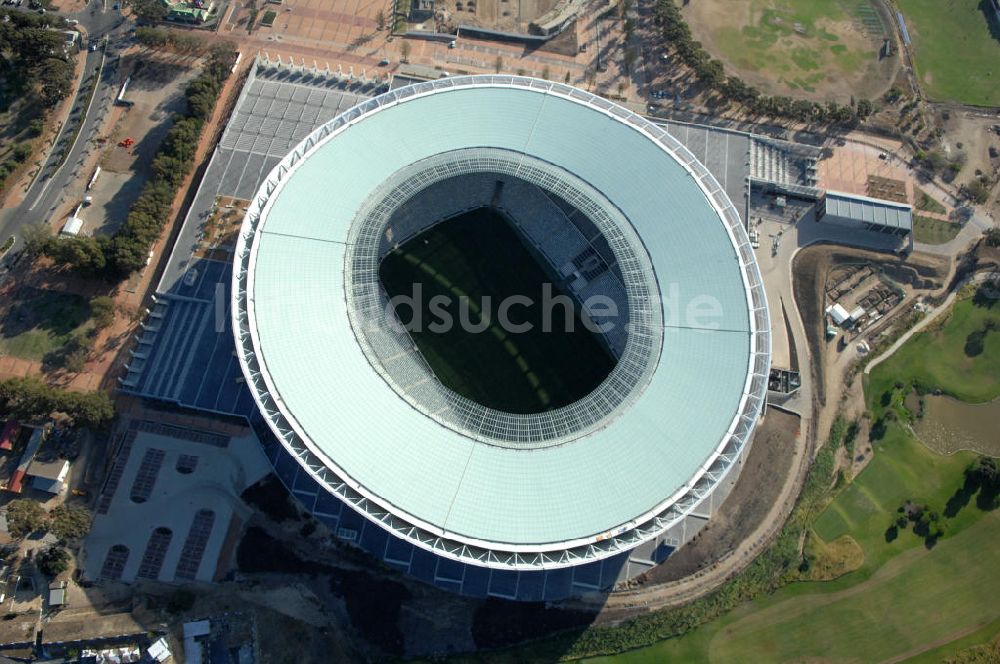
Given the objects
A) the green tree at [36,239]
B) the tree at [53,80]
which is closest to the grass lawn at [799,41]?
the tree at [53,80]

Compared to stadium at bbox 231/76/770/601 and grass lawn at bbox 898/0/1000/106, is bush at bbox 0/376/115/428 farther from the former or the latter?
grass lawn at bbox 898/0/1000/106

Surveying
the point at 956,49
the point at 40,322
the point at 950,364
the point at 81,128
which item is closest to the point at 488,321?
the point at 40,322

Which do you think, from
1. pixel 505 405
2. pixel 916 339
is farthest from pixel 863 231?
pixel 505 405

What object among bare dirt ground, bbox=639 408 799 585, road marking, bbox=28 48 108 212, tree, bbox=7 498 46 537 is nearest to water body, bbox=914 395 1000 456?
bare dirt ground, bbox=639 408 799 585

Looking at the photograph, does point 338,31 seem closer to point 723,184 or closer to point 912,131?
point 723,184

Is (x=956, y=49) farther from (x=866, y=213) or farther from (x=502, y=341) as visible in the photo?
(x=502, y=341)

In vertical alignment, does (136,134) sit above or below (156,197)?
above
